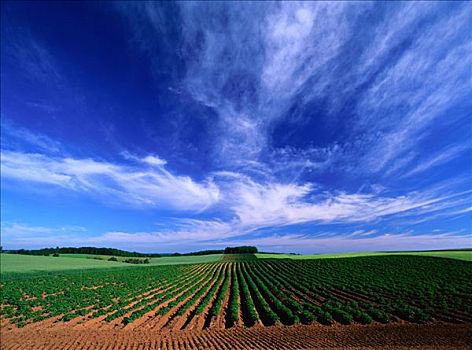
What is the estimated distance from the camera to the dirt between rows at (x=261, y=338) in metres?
13.9

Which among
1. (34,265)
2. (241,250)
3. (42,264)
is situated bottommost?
(34,265)

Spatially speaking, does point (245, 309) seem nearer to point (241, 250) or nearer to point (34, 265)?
point (34, 265)

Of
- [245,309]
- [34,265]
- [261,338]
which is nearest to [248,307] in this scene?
[245,309]

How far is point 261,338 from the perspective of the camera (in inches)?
588

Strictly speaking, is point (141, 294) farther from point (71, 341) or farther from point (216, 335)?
point (216, 335)

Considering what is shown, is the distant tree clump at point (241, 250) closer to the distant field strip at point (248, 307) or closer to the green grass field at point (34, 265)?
the green grass field at point (34, 265)

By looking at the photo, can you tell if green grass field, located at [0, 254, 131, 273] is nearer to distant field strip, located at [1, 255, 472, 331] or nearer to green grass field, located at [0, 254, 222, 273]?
green grass field, located at [0, 254, 222, 273]

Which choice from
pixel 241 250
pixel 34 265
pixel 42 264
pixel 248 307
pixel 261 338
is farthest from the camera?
pixel 241 250

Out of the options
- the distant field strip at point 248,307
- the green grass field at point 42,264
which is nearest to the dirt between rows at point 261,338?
the distant field strip at point 248,307

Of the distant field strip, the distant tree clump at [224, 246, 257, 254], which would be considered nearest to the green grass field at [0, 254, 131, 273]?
the distant field strip

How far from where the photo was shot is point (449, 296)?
930 inches

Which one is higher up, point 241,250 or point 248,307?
point 241,250

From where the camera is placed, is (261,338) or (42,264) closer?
(261,338)

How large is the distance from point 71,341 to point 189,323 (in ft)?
21.8
